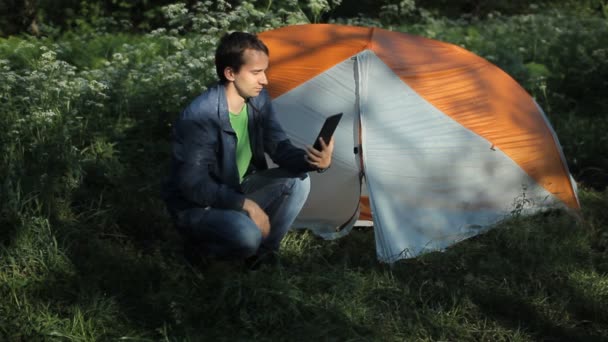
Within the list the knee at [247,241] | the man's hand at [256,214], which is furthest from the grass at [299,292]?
the man's hand at [256,214]

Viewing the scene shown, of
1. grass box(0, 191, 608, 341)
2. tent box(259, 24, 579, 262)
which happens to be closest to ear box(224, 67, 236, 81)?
grass box(0, 191, 608, 341)

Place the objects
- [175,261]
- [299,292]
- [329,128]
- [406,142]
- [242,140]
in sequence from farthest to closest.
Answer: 1. [406,142]
2. [175,261]
3. [242,140]
4. [299,292]
5. [329,128]

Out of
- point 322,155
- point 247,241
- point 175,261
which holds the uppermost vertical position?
point 322,155

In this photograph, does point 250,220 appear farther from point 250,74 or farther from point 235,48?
point 235,48

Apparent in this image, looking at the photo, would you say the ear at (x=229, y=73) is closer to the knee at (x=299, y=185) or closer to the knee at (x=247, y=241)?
the knee at (x=299, y=185)

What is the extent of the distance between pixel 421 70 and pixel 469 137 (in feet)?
1.50

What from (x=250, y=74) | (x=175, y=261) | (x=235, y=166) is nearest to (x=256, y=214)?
A: (x=235, y=166)

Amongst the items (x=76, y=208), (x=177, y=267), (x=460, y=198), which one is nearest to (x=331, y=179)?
(x=460, y=198)

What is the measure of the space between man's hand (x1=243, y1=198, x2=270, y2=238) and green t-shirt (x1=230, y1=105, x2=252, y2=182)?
276 millimetres

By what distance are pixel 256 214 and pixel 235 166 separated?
266mm

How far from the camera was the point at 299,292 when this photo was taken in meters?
3.84

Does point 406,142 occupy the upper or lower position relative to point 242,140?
lower

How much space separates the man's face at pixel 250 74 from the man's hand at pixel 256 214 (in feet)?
Answer: 1.57

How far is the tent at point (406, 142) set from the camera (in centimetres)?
475
